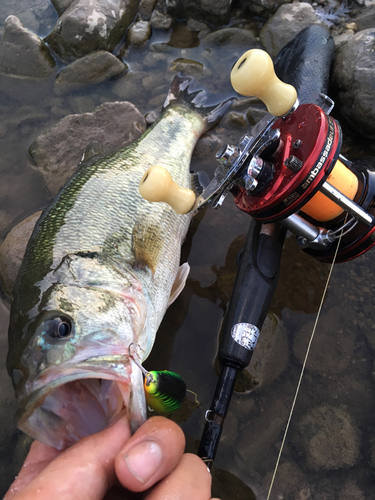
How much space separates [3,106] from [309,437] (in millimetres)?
4595

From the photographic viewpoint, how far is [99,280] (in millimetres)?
2168

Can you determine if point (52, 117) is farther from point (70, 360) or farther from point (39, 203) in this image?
point (70, 360)

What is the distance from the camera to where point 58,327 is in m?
1.78

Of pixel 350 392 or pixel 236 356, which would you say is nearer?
pixel 236 356

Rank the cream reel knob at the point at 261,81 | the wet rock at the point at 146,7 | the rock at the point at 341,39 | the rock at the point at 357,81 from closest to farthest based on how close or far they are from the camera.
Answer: the cream reel knob at the point at 261,81 → the rock at the point at 357,81 → the rock at the point at 341,39 → the wet rock at the point at 146,7

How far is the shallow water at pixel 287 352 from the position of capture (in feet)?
8.01

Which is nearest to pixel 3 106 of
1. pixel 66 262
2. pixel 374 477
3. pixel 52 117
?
pixel 52 117

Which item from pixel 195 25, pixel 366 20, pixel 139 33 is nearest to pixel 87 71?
pixel 139 33

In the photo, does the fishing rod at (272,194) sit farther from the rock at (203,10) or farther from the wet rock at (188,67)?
the rock at (203,10)

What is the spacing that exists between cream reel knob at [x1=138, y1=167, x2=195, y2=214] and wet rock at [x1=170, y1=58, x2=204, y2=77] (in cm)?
294

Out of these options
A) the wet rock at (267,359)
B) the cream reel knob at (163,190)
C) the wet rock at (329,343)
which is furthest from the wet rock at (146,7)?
the wet rock at (329,343)

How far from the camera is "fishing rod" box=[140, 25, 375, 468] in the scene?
1708 millimetres

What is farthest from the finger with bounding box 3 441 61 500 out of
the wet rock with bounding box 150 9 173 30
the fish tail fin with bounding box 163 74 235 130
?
the wet rock with bounding box 150 9 173 30

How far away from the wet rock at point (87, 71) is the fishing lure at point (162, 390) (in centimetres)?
361
